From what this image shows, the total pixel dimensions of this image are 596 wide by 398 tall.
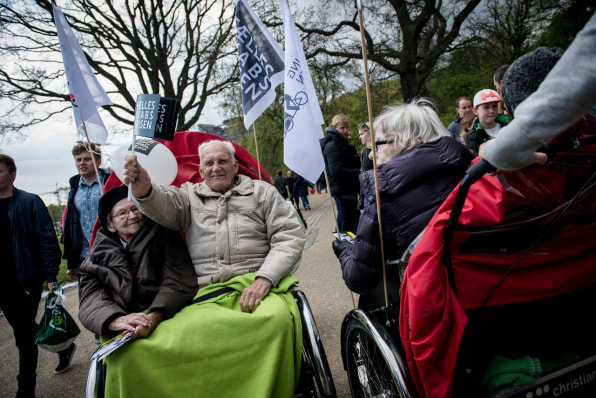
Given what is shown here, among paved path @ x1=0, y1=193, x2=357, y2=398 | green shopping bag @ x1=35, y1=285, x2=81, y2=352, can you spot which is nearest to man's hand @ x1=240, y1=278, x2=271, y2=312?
paved path @ x1=0, y1=193, x2=357, y2=398

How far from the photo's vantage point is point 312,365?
5.74ft

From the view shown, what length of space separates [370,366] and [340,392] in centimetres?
66

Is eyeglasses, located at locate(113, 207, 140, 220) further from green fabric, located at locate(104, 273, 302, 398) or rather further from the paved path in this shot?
the paved path

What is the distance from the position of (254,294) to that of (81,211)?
2.31 metres

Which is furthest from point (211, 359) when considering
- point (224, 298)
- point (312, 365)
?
point (312, 365)

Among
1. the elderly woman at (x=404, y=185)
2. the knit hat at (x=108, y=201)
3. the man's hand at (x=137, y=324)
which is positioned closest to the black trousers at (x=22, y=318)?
the knit hat at (x=108, y=201)

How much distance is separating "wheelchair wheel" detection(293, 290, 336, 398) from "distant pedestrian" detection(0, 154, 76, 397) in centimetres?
236

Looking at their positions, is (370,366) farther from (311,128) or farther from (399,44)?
(399,44)

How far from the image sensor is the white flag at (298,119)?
2.47m

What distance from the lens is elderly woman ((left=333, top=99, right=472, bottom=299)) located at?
1.40 metres

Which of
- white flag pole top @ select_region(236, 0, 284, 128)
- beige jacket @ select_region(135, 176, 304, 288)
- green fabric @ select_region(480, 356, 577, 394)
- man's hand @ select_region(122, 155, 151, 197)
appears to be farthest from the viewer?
white flag pole top @ select_region(236, 0, 284, 128)

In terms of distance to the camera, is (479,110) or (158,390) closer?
(158,390)

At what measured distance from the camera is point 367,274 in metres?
1.61

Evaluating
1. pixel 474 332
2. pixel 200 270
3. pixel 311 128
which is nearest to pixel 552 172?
pixel 474 332
